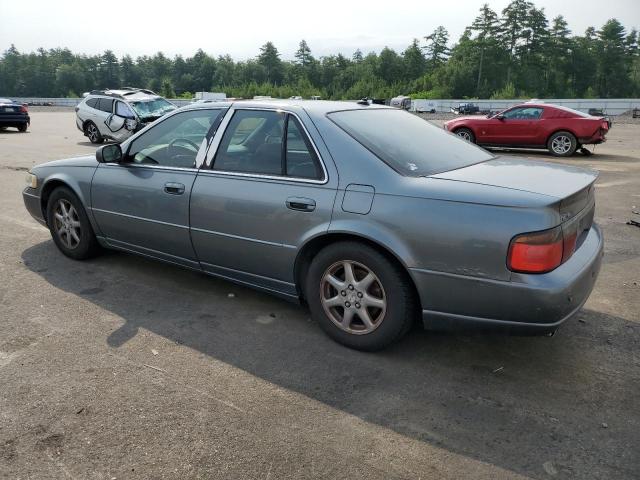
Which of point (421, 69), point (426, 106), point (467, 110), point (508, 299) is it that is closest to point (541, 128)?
point (508, 299)

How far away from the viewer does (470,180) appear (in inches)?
126

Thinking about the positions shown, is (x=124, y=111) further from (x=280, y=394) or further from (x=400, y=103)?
(x=280, y=394)

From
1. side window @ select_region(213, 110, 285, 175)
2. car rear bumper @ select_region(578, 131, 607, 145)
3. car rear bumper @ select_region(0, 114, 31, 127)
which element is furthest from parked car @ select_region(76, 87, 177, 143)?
side window @ select_region(213, 110, 285, 175)

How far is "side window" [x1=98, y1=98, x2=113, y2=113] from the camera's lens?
16734 millimetres

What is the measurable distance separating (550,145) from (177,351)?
13437 millimetres

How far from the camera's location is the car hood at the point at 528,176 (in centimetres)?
308

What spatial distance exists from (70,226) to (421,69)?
4951 inches

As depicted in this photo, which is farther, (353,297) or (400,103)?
(400,103)

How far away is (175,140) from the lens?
4.39m

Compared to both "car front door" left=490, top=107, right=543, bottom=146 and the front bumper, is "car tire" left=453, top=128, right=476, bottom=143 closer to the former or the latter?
"car front door" left=490, top=107, right=543, bottom=146

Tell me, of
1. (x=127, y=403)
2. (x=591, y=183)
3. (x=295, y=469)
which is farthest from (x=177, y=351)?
(x=591, y=183)

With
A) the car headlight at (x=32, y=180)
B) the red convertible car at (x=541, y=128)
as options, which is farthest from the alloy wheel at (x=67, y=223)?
the red convertible car at (x=541, y=128)

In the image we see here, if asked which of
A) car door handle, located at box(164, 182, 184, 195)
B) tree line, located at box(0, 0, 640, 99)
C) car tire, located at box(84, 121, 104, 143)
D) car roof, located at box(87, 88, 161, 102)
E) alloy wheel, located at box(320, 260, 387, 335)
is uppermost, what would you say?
tree line, located at box(0, 0, 640, 99)

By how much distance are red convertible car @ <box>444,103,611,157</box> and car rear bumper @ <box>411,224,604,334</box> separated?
40.2 ft
